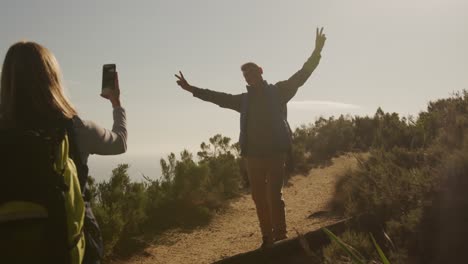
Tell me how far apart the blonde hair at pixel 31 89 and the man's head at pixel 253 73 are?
386 cm

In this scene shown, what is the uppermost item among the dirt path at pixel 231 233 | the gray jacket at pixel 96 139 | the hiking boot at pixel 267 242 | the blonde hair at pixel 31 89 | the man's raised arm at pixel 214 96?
the man's raised arm at pixel 214 96

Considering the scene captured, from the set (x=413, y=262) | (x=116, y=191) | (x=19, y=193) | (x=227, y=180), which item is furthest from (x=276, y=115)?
(x=227, y=180)

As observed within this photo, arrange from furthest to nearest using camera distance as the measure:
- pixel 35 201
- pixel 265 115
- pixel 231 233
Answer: pixel 231 233 < pixel 265 115 < pixel 35 201

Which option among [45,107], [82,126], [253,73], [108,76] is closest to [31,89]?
[45,107]

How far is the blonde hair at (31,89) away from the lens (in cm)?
220

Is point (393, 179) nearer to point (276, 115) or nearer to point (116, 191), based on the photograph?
point (276, 115)

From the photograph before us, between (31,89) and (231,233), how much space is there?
21.8ft

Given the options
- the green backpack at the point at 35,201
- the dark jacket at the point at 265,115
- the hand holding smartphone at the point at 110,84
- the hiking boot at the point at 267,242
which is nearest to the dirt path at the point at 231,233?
the hiking boot at the point at 267,242

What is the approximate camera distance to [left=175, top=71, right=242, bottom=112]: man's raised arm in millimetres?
6234

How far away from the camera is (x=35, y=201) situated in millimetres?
2020

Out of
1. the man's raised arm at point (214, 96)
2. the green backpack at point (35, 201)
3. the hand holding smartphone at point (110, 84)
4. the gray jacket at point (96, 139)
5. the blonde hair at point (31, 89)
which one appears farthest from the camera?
the man's raised arm at point (214, 96)

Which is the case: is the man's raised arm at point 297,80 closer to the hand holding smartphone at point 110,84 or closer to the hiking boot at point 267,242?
the hiking boot at point 267,242

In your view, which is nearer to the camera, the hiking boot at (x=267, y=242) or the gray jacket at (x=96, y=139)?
the gray jacket at (x=96, y=139)

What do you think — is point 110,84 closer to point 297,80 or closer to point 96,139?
Answer: point 96,139
